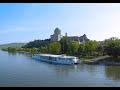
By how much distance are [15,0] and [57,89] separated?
0.17 m

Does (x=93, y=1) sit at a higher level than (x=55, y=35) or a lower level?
lower

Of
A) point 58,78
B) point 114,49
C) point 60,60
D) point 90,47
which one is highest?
point 90,47

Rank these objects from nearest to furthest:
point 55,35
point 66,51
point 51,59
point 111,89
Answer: point 111,89 < point 51,59 < point 66,51 < point 55,35

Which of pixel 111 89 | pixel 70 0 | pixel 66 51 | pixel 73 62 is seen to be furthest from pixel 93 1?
pixel 66 51

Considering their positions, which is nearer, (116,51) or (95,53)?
(116,51)

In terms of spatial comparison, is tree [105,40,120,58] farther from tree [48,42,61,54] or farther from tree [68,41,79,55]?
tree [48,42,61,54]

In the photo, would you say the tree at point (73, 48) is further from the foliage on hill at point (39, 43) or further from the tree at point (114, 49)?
the foliage on hill at point (39, 43)

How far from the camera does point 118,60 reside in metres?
9.21

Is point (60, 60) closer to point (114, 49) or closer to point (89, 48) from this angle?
point (89, 48)

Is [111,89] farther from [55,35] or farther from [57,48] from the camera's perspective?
[55,35]

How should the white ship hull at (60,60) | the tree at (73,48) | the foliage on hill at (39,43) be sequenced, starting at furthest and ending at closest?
the foliage on hill at (39,43) → the tree at (73,48) → the white ship hull at (60,60)

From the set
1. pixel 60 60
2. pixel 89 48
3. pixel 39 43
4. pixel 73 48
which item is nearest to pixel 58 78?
pixel 60 60

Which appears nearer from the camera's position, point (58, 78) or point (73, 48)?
point (58, 78)

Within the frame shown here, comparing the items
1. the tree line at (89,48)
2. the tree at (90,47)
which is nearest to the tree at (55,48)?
the tree line at (89,48)
